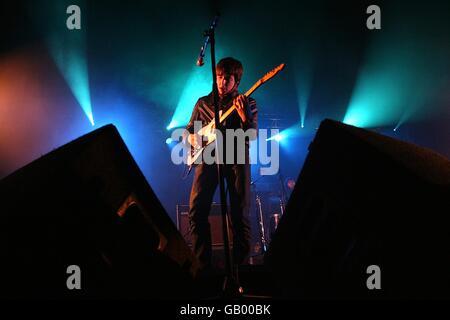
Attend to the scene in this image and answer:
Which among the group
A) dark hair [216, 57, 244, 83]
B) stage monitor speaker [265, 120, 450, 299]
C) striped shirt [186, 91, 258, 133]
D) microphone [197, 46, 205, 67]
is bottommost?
stage monitor speaker [265, 120, 450, 299]

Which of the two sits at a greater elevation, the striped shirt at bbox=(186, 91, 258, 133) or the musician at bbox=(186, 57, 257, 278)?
the striped shirt at bbox=(186, 91, 258, 133)

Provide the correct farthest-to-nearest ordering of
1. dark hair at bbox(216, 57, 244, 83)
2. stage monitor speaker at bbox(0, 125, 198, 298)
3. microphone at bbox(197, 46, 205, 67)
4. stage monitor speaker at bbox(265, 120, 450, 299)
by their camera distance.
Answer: dark hair at bbox(216, 57, 244, 83)
microphone at bbox(197, 46, 205, 67)
stage monitor speaker at bbox(0, 125, 198, 298)
stage monitor speaker at bbox(265, 120, 450, 299)

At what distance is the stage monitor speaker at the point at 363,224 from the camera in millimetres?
971

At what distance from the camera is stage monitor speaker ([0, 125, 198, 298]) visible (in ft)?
3.53

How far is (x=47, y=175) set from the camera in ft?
3.83

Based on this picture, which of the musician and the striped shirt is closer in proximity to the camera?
the musician

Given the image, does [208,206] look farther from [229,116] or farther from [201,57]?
[201,57]

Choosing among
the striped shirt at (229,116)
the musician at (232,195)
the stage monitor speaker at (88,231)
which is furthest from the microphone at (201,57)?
the stage monitor speaker at (88,231)

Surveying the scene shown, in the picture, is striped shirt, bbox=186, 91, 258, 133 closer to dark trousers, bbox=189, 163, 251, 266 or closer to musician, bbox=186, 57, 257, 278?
musician, bbox=186, 57, 257, 278

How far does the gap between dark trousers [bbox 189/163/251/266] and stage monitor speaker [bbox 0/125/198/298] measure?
3.93 ft

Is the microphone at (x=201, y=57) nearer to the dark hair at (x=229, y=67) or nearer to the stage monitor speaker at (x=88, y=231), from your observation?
the dark hair at (x=229, y=67)

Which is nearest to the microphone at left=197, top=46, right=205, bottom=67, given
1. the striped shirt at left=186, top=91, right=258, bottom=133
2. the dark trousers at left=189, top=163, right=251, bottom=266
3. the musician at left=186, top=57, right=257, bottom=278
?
the musician at left=186, top=57, right=257, bottom=278

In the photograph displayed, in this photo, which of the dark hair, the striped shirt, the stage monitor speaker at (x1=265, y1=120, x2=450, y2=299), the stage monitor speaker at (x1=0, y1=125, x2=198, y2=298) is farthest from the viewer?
the dark hair
